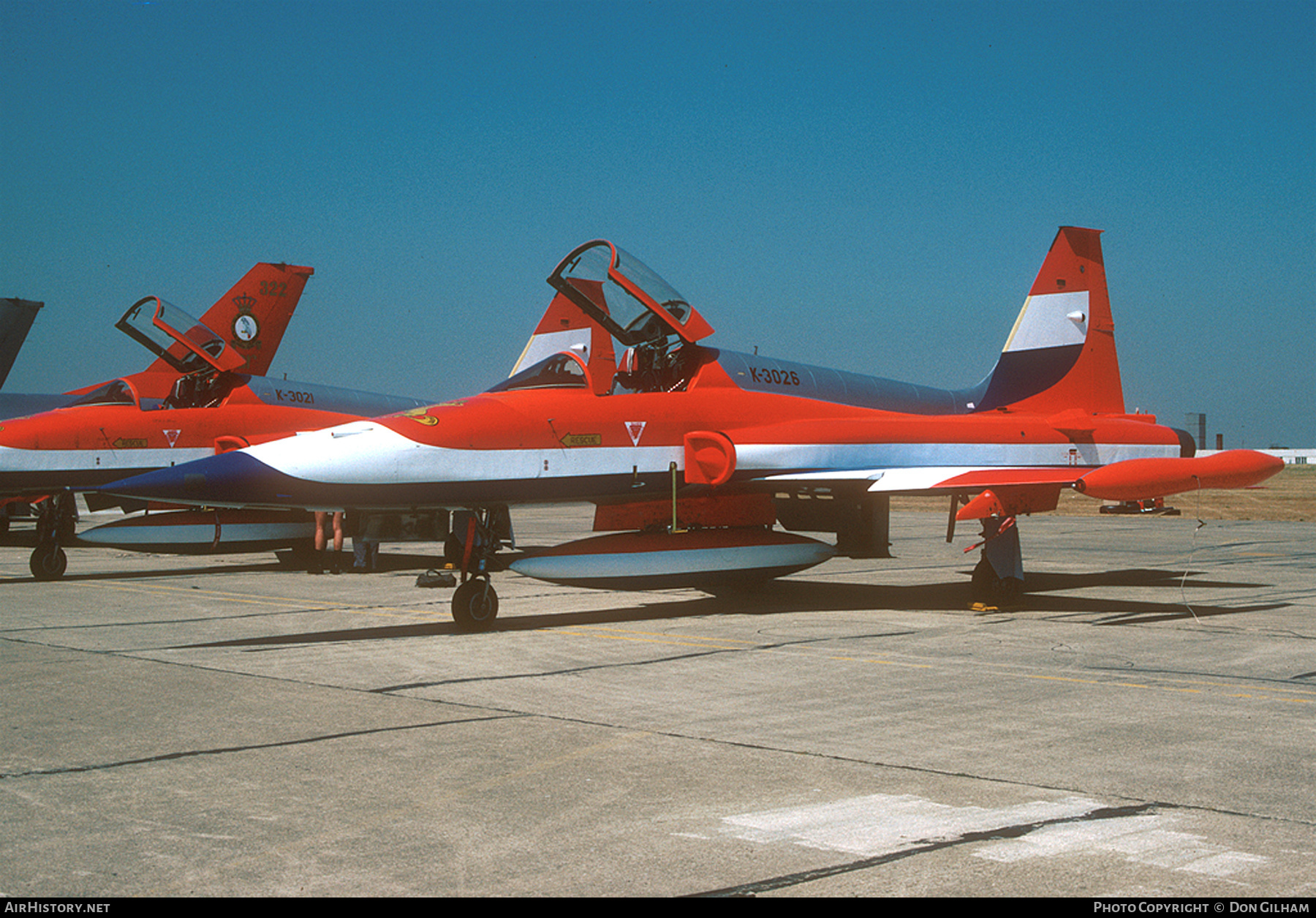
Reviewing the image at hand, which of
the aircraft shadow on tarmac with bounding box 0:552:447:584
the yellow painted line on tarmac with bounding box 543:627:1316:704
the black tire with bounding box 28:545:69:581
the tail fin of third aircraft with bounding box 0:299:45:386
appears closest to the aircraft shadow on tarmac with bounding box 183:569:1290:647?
the yellow painted line on tarmac with bounding box 543:627:1316:704

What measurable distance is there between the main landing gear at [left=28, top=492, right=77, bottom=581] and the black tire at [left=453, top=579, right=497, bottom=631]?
26.1 ft

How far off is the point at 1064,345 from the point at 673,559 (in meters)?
→ 7.42

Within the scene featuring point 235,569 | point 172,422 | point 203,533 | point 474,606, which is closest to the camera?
point 474,606

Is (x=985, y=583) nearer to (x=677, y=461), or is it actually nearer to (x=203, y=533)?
(x=677, y=461)

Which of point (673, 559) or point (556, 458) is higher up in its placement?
point (556, 458)

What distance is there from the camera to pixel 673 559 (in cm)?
1163

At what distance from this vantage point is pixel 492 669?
28.2 feet

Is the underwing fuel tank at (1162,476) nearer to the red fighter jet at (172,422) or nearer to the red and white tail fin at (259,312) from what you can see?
the red fighter jet at (172,422)

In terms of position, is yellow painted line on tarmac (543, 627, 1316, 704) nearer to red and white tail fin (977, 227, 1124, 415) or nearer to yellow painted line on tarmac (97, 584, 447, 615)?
yellow painted line on tarmac (97, 584, 447, 615)

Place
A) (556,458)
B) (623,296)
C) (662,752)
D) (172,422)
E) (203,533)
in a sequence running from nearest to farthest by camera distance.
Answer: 1. (662,752)
2. (556,458)
3. (623,296)
4. (203,533)
5. (172,422)

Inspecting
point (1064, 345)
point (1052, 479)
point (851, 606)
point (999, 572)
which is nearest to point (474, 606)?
point (851, 606)

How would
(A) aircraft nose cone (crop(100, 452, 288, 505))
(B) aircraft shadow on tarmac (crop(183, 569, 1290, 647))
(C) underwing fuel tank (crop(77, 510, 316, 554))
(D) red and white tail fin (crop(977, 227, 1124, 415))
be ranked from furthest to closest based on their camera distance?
(D) red and white tail fin (crop(977, 227, 1124, 415)), (C) underwing fuel tank (crop(77, 510, 316, 554)), (B) aircraft shadow on tarmac (crop(183, 569, 1290, 647)), (A) aircraft nose cone (crop(100, 452, 288, 505))

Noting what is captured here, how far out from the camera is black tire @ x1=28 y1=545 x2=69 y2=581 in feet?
52.0

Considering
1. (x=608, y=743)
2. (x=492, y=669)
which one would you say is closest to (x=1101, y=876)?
(x=608, y=743)
